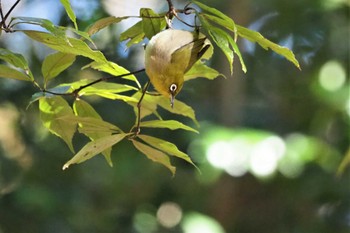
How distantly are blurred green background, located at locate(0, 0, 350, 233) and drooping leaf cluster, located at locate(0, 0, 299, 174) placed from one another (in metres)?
0.71

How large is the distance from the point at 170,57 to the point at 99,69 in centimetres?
8

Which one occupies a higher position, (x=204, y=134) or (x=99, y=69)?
(x=99, y=69)

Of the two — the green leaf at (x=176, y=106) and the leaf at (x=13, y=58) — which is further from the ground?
the leaf at (x=13, y=58)

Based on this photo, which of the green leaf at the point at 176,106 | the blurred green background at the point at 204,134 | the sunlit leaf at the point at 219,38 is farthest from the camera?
the blurred green background at the point at 204,134

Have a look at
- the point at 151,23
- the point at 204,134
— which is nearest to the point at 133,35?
the point at 151,23

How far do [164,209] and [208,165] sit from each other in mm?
263

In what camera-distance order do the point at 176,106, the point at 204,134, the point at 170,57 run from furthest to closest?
1. the point at 204,134
2. the point at 176,106
3. the point at 170,57

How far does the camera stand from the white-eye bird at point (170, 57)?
335mm

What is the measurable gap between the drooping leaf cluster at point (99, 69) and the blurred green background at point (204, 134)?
0.71m

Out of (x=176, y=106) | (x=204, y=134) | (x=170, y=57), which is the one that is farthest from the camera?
(x=204, y=134)

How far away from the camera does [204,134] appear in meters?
1.12

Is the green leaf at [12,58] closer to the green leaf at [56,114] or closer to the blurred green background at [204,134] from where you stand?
the green leaf at [56,114]

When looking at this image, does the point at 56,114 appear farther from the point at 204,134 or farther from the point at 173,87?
the point at 204,134

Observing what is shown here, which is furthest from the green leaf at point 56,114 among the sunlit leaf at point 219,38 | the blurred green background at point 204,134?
the blurred green background at point 204,134
